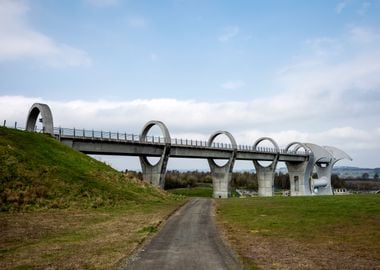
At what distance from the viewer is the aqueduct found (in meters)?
63.6

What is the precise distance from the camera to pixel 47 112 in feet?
200

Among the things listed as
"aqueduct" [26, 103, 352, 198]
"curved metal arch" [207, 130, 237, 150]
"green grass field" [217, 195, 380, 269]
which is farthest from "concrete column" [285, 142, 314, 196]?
"green grass field" [217, 195, 380, 269]

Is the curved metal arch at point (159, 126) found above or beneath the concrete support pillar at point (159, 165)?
above

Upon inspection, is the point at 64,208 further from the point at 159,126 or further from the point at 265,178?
the point at 265,178

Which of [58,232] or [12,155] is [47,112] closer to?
[12,155]

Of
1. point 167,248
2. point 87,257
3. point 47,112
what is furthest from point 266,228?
point 47,112

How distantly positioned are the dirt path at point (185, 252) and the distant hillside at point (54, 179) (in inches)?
685

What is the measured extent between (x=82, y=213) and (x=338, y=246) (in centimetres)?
2297

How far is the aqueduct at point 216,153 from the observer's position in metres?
63.6

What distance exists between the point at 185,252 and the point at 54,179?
96.3ft

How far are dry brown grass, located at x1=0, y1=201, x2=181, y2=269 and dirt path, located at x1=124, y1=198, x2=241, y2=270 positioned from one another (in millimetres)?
937

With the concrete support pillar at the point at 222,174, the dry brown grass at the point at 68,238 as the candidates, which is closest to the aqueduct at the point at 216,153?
the concrete support pillar at the point at 222,174

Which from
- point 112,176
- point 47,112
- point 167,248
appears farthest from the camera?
point 47,112

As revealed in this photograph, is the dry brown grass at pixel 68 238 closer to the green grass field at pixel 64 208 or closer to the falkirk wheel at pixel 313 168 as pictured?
the green grass field at pixel 64 208
